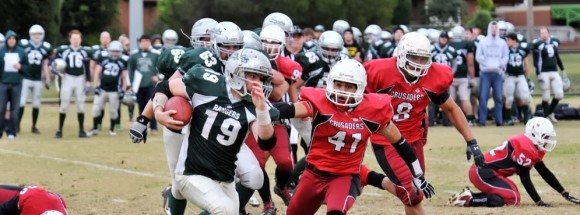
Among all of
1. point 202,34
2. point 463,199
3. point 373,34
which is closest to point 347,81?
point 202,34

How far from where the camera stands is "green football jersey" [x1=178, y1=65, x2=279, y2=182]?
21.7 feet

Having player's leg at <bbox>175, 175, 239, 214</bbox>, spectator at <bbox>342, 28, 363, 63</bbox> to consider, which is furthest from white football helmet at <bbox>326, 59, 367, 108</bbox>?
spectator at <bbox>342, 28, 363, 63</bbox>

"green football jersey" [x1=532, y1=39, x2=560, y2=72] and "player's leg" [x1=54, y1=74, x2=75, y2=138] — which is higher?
"green football jersey" [x1=532, y1=39, x2=560, y2=72]

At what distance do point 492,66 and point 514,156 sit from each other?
7.80 m

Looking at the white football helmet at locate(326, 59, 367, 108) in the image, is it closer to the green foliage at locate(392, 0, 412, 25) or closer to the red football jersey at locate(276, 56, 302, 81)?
the red football jersey at locate(276, 56, 302, 81)

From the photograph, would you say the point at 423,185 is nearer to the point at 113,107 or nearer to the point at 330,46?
the point at 330,46

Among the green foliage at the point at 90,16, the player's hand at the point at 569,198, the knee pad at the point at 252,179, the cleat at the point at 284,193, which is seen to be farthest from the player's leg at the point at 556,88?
the green foliage at the point at 90,16

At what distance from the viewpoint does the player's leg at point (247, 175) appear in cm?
779

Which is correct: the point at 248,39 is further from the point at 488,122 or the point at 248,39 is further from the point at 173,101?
the point at 488,122

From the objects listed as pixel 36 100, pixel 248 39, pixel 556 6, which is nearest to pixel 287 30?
pixel 248 39

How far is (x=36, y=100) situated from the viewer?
1648cm

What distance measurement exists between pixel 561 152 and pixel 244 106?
751 cm

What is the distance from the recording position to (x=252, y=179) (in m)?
7.77

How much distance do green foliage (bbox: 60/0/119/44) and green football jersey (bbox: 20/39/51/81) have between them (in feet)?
67.7
